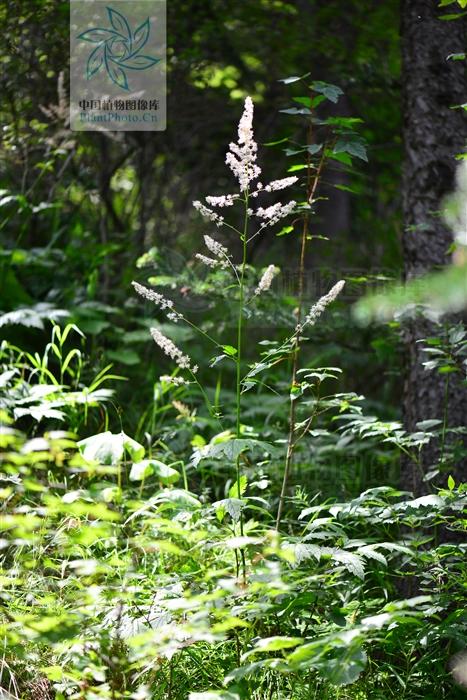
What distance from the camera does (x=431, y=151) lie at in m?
3.18

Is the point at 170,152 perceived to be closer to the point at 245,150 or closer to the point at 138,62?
the point at 138,62

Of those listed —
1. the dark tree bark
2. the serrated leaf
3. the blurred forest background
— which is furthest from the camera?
the serrated leaf

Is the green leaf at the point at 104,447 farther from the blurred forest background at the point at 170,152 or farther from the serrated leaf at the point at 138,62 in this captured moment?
the serrated leaf at the point at 138,62

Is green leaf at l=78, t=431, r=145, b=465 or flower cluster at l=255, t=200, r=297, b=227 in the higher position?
flower cluster at l=255, t=200, r=297, b=227

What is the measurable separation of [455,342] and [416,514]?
1.88ft

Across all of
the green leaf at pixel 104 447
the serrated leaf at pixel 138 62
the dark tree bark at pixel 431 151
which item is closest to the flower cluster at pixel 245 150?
the green leaf at pixel 104 447

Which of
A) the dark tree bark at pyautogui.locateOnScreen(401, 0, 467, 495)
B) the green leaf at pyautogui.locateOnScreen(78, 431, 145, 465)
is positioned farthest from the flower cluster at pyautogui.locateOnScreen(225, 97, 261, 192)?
the dark tree bark at pyautogui.locateOnScreen(401, 0, 467, 495)

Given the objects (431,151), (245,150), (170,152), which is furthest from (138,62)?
(245,150)

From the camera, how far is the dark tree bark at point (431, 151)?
3.14m

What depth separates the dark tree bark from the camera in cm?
314

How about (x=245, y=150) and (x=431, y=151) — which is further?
(x=431, y=151)

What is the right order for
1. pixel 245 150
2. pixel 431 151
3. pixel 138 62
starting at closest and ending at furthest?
1. pixel 245 150
2. pixel 431 151
3. pixel 138 62

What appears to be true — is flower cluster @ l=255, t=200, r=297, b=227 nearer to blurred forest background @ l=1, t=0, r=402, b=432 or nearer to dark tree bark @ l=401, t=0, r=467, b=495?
blurred forest background @ l=1, t=0, r=402, b=432

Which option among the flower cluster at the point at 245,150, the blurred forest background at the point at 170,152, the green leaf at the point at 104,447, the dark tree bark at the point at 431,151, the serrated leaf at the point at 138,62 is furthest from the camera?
the serrated leaf at the point at 138,62
